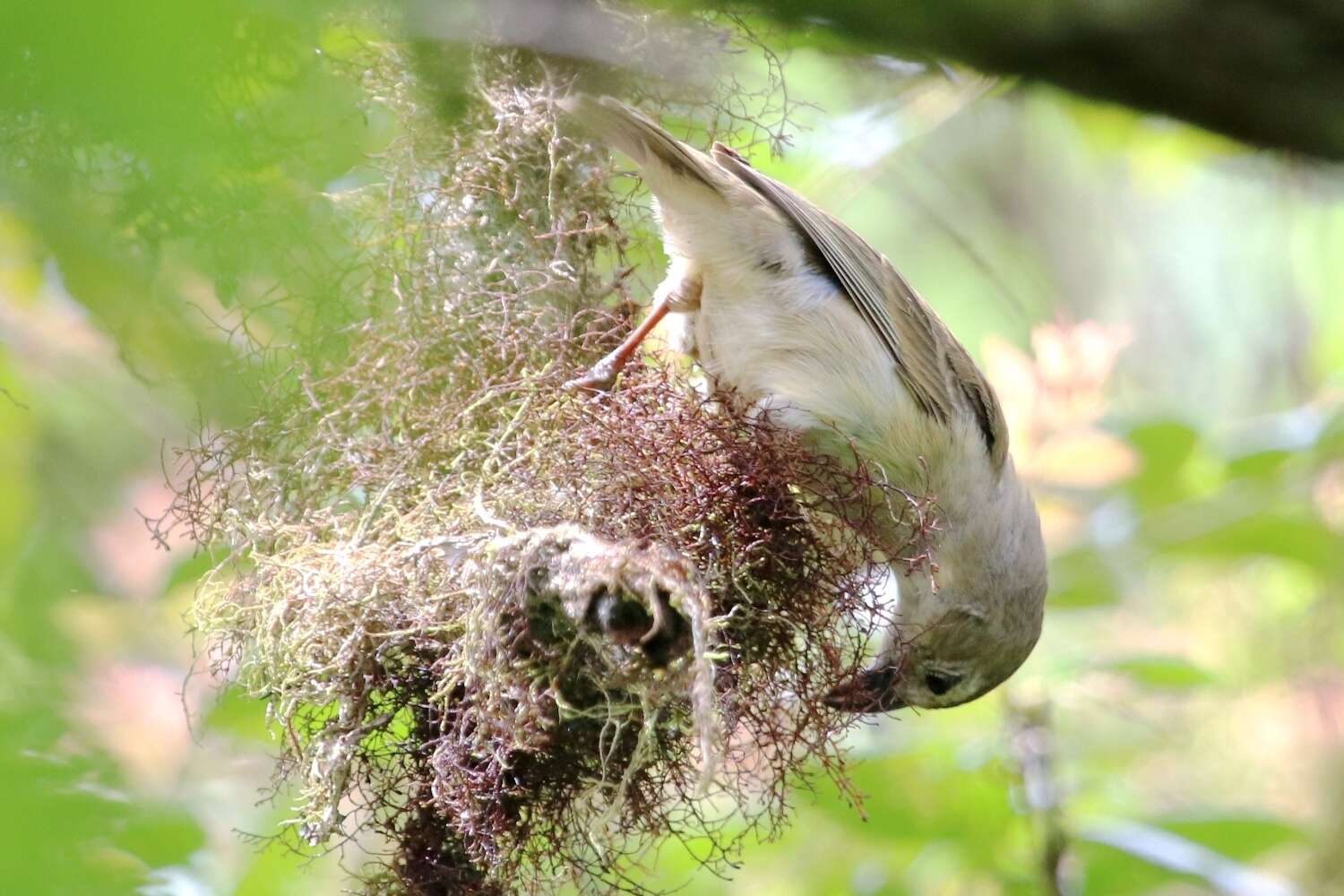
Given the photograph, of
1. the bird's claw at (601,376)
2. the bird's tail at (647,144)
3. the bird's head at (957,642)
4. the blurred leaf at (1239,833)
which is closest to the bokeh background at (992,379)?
the blurred leaf at (1239,833)

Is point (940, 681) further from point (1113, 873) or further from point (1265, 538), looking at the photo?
point (1265, 538)

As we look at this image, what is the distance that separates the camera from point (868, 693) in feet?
9.59

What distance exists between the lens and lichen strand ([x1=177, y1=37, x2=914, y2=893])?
2.30 meters

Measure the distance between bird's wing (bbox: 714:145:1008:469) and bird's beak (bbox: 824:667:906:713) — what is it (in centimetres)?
74

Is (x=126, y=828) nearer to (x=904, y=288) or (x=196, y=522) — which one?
→ (x=196, y=522)

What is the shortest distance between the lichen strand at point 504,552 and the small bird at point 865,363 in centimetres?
32

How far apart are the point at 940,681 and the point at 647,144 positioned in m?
1.62

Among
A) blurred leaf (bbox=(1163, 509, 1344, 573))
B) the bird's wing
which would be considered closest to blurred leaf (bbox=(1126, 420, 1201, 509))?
blurred leaf (bbox=(1163, 509, 1344, 573))

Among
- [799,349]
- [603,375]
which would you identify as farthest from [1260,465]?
[603,375]

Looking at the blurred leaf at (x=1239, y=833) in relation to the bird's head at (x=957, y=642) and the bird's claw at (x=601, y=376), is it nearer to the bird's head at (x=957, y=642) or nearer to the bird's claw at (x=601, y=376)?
the bird's head at (x=957, y=642)

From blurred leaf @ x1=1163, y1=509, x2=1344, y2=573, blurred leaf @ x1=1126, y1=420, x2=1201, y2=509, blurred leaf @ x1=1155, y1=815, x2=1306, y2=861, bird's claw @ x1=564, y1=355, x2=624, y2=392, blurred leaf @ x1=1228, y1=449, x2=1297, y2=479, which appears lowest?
blurred leaf @ x1=1155, y1=815, x2=1306, y2=861

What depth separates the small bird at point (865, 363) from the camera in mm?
3285

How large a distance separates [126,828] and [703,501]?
1.76 metres

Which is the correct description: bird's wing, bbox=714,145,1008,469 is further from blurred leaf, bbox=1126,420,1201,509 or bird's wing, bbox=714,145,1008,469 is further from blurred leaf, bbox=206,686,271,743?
blurred leaf, bbox=206,686,271,743
